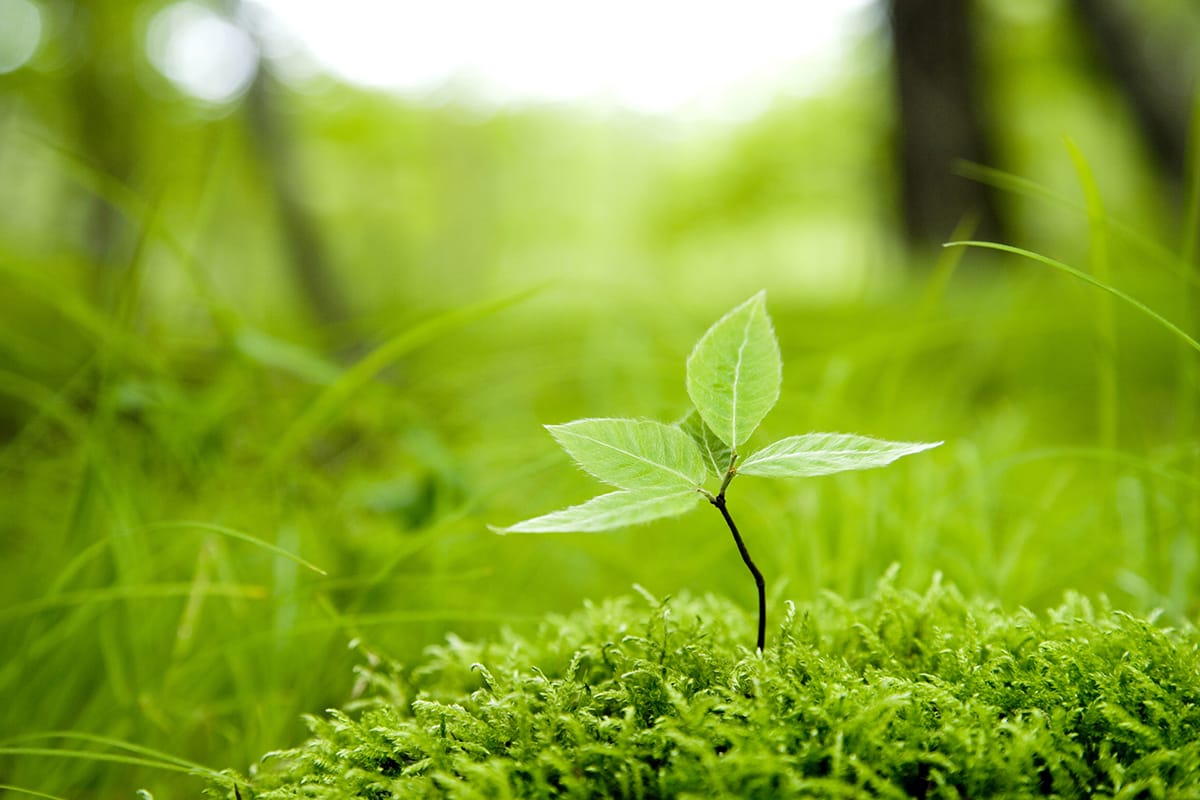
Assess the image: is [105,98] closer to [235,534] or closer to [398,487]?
[398,487]

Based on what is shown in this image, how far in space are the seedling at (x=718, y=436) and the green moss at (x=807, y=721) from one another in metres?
0.10

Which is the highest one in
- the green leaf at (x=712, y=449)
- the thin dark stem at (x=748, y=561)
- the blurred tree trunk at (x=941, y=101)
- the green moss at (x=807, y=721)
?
the blurred tree trunk at (x=941, y=101)

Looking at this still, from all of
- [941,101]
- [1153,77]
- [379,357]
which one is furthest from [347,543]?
[941,101]

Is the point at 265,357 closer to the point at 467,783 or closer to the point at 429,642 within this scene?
the point at 429,642

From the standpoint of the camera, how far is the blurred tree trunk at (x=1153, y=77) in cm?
301

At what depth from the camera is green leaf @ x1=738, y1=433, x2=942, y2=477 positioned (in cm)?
40

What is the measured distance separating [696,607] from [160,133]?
8.02m

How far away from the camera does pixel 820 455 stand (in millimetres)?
418

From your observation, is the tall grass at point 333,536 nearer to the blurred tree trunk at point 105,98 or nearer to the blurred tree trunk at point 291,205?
the blurred tree trunk at point 291,205

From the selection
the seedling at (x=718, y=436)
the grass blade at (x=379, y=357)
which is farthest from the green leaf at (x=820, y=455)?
the grass blade at (x=379, y=357)

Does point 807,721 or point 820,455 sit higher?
point 820,455

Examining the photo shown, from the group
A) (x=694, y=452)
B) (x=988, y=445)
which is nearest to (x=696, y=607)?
(x=694, y=452)

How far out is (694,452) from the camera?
17.3 inches

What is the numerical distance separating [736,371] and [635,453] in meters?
0.07
